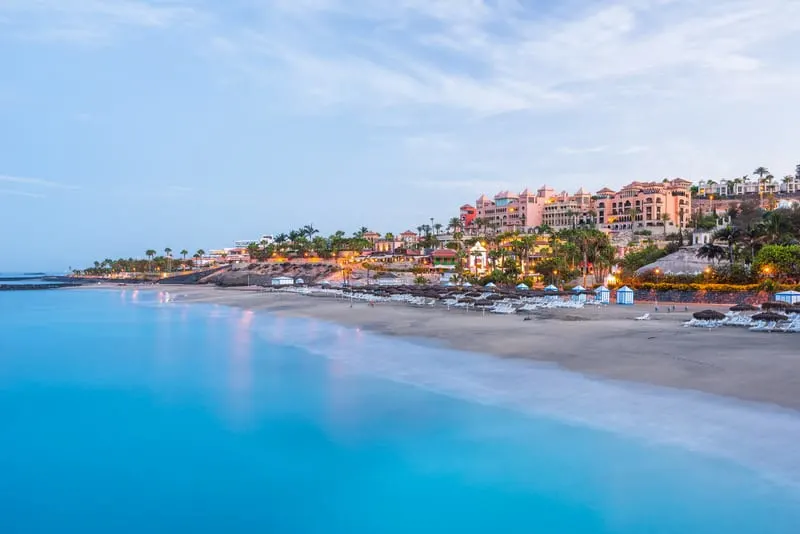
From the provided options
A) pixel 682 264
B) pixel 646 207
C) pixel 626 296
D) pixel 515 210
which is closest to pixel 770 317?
pixel 626 296

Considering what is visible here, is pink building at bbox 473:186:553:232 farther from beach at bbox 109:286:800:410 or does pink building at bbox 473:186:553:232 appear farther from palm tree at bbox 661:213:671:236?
beach at bbox 109:286:800:410

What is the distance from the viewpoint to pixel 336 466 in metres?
12.2

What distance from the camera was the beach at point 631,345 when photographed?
16.4 meters

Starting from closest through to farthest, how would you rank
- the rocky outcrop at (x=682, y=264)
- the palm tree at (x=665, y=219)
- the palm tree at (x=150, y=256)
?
the rocky outcrop at (x=682, y=264), the palm tree at (x=665, y=219), the palm tree at (x=150, y=256)

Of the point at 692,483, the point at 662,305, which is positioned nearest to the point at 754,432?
the point at 692,483

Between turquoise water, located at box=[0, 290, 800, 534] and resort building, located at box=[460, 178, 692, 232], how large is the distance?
4069 inches

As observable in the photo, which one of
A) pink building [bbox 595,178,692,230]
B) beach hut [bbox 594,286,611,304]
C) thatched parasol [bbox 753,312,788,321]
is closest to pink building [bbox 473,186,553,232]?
pink building [bbox 595,178,692,230]

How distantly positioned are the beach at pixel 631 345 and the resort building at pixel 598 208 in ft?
265

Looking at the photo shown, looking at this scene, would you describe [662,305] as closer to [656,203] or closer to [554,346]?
[554,346]

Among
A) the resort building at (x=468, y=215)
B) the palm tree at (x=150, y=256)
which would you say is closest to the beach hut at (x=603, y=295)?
the resort building at (x=468, y=215)

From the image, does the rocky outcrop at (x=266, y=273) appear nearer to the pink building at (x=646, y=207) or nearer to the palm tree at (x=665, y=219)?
the pink building at (x=646, y=207)

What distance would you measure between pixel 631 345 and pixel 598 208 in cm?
10716

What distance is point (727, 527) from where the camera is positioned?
8.95m

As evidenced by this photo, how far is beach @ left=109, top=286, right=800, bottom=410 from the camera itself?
53.8 ft
